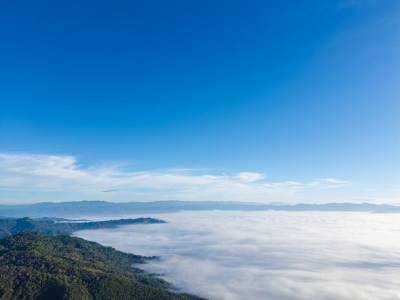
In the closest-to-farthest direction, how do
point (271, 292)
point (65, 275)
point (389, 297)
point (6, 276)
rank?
point (6, 276) < point (65, 275) < point (389, 297) < point (271, 292)

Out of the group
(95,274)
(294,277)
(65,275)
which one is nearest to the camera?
(65,275)

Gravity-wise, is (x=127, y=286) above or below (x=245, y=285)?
above

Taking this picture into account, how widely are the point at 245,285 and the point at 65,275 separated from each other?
123m

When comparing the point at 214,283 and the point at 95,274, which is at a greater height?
the point at 95,274

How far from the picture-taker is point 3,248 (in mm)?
180125

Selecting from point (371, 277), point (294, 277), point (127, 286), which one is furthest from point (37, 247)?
point (371, 277)

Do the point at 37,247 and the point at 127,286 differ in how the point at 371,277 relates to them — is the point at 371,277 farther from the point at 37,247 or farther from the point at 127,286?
the point at 37,247

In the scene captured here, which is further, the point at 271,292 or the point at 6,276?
the point at 271,292

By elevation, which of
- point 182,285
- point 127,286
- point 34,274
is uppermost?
point 34,274

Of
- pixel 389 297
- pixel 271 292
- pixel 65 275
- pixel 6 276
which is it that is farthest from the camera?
pixel 271 292

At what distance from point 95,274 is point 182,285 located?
260 ft

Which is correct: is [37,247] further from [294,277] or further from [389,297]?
[389,297]

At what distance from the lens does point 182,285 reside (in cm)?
19262

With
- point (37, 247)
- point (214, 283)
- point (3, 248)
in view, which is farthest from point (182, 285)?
point (3, 248)
